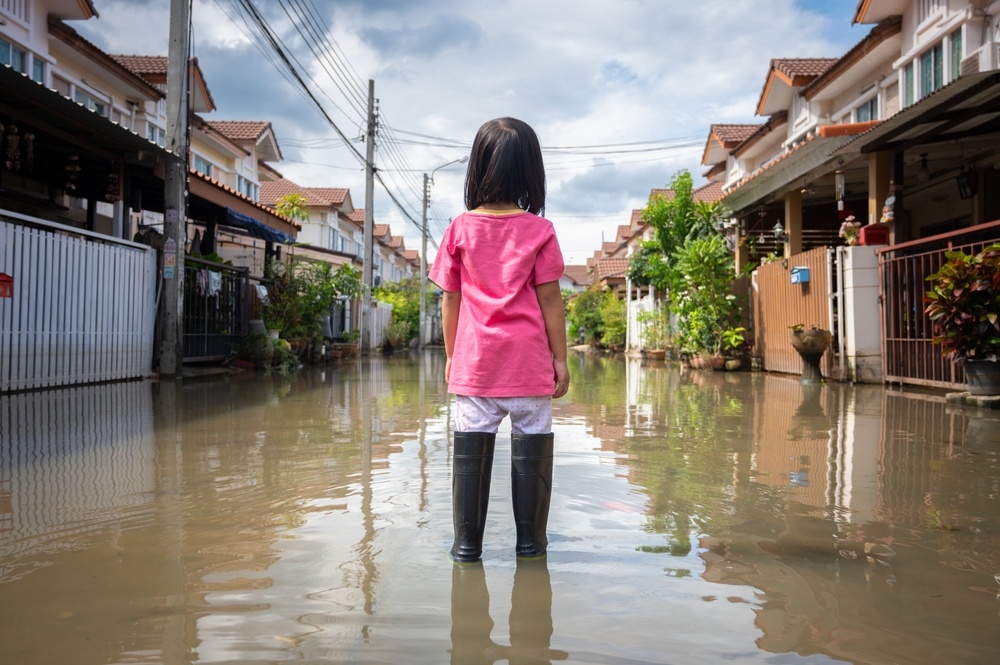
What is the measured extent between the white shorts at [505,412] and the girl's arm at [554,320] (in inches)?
3.7

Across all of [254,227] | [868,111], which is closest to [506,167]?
[254,227]

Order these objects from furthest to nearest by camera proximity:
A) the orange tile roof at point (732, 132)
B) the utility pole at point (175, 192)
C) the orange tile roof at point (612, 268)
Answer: the orange tile roof at point (612, 268)
the orange tile roof at point (732, 132)
the utility pole at point (175, 192)

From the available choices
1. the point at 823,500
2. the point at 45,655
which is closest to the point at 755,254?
the point at 823,500

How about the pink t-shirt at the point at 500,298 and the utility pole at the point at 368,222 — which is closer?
the pink t-shirt at the point at 500,298

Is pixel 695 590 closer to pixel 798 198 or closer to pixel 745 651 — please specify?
pixel 745 651

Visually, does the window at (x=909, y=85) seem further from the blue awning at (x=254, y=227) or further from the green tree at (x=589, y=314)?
the green tree at (x=589, y=314)

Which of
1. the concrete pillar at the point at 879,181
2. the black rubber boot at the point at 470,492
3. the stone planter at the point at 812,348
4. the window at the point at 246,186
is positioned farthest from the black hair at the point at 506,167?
the window at the point at 246,186

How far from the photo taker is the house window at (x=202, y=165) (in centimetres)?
2439

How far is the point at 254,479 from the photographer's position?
4062 mm

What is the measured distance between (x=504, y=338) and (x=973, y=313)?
6.63 m

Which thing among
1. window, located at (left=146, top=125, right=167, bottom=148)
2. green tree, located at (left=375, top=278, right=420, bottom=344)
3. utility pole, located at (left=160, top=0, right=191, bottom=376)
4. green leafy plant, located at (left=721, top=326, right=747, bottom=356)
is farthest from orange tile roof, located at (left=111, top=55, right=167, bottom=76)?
green leafy plant, located at (left=721, top=326, right=747, bottom=356)

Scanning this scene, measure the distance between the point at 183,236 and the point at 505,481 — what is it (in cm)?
881

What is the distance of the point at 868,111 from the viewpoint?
59.7 feet

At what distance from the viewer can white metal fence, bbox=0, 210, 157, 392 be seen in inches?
326
